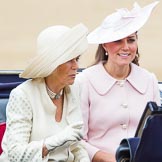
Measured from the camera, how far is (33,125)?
5.24ft

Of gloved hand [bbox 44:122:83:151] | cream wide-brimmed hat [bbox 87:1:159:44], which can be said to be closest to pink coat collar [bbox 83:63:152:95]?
cream wide-brimmed hat [bbox 87:1:159:44]

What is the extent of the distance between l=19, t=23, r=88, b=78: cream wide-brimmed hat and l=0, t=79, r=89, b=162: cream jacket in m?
0.07

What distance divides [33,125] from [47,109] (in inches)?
3.3

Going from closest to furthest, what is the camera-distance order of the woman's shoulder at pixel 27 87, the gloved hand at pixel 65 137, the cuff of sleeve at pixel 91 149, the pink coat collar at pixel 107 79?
the gloved hand at pixel 65 137, the woman's shoulder at pixel 27 87, the cuff of sleeve at pixel 91 149, the pink coat collar at pixel 107 79

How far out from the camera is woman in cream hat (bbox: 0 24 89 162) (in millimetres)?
1536

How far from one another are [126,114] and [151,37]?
1.52 meters

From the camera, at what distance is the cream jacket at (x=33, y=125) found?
1541 mm

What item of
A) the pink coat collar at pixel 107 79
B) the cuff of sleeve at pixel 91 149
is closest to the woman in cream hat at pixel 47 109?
the cuff of sleeve at pixel 91 149

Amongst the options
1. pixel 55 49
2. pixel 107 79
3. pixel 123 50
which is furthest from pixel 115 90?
pixel 55 49

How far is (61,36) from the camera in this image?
1.58 metres

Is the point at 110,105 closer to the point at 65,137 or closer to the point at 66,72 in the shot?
the point at 66,72

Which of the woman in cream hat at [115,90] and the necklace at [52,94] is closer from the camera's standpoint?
the necklace at [52,94]

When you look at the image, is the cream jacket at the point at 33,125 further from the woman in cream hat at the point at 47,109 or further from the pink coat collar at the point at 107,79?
the pink coat collar at the point at 107,79

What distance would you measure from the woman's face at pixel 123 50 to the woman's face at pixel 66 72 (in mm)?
356
